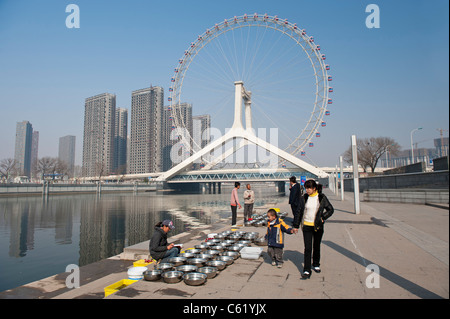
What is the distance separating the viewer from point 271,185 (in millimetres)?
195250

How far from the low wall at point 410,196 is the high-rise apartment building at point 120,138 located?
145130 millimetres

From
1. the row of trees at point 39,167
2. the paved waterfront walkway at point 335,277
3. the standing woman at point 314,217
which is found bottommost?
the paved waterfront walkway at point 335,277

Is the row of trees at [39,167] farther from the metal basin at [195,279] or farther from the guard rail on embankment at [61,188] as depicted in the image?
the metal basin at [195,279]

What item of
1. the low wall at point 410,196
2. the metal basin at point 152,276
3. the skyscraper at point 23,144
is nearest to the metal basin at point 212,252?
the metal basin at point 152,276

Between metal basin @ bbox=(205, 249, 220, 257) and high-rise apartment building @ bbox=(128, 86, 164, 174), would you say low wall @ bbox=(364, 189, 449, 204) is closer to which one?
metal basin @ bbox=(205, 249, 220, 257)

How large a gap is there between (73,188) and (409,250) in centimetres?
6498

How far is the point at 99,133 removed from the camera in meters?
137

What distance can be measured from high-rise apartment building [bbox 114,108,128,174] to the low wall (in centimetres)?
14513

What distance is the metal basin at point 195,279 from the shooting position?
14.0ft

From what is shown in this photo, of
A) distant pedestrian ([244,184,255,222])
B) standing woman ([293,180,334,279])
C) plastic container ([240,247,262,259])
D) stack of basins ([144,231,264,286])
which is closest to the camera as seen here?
stack of basins ([144,231,264,286])

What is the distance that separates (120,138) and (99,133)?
18586 millimetres

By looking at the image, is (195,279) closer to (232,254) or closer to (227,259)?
(227,259)

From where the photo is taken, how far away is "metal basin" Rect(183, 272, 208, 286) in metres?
4.26

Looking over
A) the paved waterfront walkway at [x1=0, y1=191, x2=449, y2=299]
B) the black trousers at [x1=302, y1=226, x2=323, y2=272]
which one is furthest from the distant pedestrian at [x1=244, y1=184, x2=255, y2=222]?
the black trousers at [x1=302, y1=226, x2=323, y2=272]
